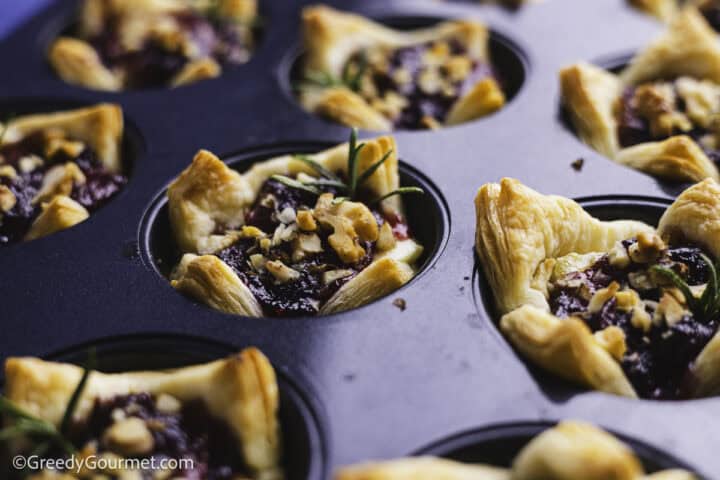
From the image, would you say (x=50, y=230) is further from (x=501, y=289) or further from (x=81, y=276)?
(x=501, y=289)

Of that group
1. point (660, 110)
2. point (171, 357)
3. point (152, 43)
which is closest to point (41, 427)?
point (171, 357)

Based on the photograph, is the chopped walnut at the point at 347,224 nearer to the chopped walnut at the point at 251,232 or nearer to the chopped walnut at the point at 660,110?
the chopped walnut at the point at 251,232

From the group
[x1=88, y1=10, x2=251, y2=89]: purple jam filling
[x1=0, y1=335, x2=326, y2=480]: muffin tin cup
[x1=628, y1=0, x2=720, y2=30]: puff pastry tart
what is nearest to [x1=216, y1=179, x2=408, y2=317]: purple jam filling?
[x1=0, y1=335, x2=326, y2=480]: muffin tin cup

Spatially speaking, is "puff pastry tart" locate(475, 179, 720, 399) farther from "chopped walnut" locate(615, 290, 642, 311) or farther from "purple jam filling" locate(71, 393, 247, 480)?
"purple jam filling" locate(71, 393, 247, 480)

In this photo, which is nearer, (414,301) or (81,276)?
(414,301)

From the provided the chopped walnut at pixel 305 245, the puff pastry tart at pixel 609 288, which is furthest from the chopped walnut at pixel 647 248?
the chopped walnut at pixel 305 245

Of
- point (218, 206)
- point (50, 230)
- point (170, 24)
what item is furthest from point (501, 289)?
point (170, 24)
